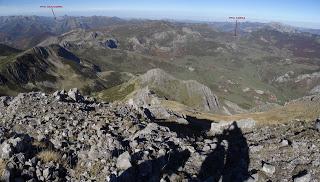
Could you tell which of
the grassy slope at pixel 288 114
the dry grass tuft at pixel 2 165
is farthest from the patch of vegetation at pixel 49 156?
the grassy slope at pixel 288 114

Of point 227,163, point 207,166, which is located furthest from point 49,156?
point 227,163

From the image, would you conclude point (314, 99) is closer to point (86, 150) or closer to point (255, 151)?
point (255, 151)

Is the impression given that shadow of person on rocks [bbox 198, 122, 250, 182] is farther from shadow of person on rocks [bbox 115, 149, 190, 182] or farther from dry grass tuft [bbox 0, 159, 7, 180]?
dry grass tuft [bbox 0, 159, 7, 180]

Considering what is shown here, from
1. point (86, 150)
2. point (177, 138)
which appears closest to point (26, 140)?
point (86, 150)

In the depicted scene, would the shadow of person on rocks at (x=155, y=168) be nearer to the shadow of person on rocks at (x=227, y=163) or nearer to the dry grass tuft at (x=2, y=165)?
the shadow of person on rocks at (x=227, y=163)

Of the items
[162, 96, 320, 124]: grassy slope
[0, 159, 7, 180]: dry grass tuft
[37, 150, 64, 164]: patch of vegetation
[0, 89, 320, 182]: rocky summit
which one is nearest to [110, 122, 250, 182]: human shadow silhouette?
[0, 89, 320, 182]: rocky summit

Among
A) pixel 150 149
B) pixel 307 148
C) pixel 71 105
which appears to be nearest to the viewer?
pixel 150 149

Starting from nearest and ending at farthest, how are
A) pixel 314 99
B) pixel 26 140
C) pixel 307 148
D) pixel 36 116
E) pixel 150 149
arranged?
pixel 26 140 → pixel 150 149 → pixel 307 148 → pixel 36 116 → pixel 314 99
